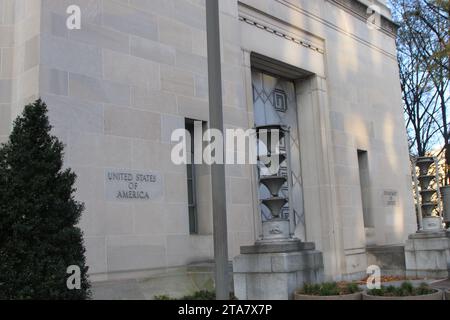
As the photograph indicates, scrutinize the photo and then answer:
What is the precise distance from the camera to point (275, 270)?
31.2 feet

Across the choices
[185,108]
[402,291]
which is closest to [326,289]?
[402,291]

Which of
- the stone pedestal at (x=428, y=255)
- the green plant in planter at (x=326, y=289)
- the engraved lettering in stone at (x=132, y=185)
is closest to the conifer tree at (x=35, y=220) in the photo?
the engraved lettering in stone at (x=132, y=185)

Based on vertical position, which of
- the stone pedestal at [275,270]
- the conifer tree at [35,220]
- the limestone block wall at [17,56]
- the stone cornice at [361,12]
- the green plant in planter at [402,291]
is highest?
the stone cornice at [361,12]

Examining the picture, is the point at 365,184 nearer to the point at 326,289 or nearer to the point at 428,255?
the point at 428,255

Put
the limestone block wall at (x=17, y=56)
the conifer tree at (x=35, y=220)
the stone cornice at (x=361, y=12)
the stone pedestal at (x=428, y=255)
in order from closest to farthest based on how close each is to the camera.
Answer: the conifer tree at (x=35, y=220)
the limestone block wall at (x=17, y=56)
the stone pedestal at (x=428, y=255)
the stone cornice at (x=361, y=12)

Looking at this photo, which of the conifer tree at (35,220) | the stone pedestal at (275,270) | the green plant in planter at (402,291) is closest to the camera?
the conifer tree at (35,220)

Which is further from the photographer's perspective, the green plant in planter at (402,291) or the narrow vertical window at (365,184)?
the narrow vertical window at (365,184)

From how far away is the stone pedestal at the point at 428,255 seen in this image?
46.9 ft

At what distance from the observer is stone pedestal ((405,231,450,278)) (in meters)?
14.3

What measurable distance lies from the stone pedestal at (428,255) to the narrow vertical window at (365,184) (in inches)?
125

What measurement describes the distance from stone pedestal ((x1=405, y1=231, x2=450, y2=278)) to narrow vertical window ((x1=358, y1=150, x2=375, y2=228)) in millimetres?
3165

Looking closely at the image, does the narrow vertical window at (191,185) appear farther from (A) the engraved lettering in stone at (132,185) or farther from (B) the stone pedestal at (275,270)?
(B) the stone pedestal at (275,270)

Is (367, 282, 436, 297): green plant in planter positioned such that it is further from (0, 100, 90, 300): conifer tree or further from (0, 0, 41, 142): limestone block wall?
(0, 0, 41, 142): limestone block wall
